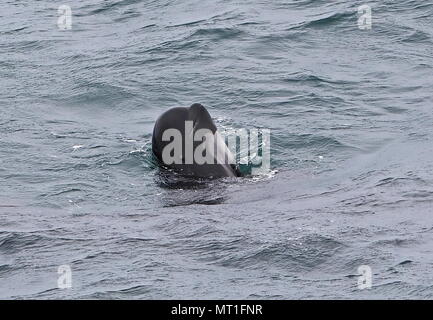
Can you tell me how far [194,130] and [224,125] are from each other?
3.46 meters

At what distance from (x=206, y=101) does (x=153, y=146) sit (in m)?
4.73

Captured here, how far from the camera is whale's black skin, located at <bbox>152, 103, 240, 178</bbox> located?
17859 millimetres

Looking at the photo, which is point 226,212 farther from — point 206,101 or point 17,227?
point 206,101

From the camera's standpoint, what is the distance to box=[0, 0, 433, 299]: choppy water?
13.8 meters

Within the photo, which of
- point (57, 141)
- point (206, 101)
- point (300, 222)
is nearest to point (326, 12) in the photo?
point (206, 101)

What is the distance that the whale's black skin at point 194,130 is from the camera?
17.9 m

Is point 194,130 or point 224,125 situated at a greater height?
point 194,130

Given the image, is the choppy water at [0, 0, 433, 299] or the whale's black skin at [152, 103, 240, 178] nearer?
the choppy water at [0, 0, 433, 299]

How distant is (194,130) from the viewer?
18.0 m

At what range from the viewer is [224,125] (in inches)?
845

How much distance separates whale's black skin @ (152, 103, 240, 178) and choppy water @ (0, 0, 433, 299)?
34 cm

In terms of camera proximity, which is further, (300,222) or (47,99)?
(47,99)

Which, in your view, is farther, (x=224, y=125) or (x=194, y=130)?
(x=224, y=125)

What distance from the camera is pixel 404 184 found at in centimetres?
1694
